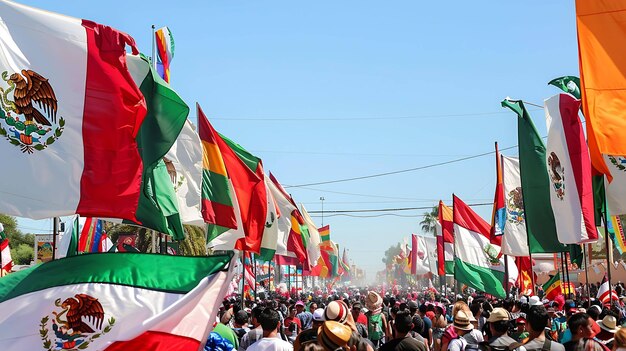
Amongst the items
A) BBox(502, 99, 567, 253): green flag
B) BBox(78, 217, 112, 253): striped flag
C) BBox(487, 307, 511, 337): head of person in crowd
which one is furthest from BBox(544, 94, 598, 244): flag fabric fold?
BBox(78, 217, 112, 253): striped flag

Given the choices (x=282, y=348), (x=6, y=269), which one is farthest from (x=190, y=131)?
(x=282, y=348)

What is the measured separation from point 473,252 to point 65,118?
17.6 metres

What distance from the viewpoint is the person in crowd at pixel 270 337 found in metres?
8.33

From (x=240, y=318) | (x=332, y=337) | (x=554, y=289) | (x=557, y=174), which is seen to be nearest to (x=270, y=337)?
(x=332, y=337)

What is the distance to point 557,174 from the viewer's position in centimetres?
1480

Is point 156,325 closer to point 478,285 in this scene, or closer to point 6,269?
point 6,269

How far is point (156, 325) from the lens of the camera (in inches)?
276

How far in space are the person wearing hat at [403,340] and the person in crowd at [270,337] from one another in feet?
3.07

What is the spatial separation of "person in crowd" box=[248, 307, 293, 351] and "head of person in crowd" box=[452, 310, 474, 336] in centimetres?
216

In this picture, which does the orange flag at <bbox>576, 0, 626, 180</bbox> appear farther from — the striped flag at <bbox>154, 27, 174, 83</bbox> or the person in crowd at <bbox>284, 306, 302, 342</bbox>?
the striped flag at <bbox>154, 27, 174, 83</bbox>

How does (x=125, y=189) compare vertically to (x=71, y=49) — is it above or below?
below

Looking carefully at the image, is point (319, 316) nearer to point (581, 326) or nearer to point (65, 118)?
point (581, 326)

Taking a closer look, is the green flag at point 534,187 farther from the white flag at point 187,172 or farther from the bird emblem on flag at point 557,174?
the white flag at point 187,172

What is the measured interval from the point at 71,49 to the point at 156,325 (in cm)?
351
